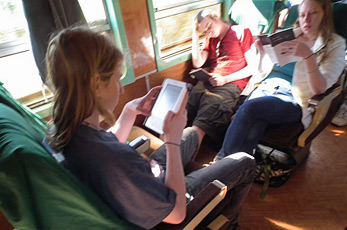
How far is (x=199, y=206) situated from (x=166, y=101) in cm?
48

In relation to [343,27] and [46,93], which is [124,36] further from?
[343,27]

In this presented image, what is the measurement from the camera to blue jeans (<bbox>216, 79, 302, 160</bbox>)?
159 centimetres

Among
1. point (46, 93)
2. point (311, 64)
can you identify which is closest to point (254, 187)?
point (311, 64)

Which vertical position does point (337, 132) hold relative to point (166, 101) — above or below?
below

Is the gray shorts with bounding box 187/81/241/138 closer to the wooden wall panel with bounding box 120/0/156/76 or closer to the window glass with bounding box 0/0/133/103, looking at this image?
the wooden wall panel with bounding box 120/0/156/76

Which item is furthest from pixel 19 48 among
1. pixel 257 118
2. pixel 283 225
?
pixel 283 225

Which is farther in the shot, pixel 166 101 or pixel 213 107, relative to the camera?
pixel 213 107

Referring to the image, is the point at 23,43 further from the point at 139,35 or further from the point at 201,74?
→ the point at 201,74

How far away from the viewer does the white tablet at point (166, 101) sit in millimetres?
1055

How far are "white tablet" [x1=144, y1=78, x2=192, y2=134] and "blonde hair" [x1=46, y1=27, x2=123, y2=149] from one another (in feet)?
1.14

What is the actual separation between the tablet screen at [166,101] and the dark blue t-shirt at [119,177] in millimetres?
367

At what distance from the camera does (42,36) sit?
Result: 1413 mm

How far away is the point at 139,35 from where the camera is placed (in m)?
1.96

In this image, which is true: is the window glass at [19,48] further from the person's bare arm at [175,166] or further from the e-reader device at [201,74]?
the person's bare arm at [175,166]
